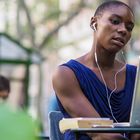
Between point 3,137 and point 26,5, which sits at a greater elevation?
point 26,5

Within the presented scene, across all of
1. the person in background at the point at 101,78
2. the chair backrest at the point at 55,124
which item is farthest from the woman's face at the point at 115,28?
the chair backrest at the point at 55,124

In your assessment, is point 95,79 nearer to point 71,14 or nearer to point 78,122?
point 78,122

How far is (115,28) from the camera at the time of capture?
3.31 meters

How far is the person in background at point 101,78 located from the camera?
127 inches

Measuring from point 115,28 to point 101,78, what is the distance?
0.93 feet

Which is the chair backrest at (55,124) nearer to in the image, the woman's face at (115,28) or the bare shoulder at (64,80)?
the bare shoulder at (64,80)

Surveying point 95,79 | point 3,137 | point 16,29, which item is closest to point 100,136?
point 95,79

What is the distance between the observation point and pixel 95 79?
3.33 metres

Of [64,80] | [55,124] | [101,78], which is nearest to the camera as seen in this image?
[64,80]

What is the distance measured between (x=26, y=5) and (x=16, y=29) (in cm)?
271

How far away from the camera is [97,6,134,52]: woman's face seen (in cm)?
330

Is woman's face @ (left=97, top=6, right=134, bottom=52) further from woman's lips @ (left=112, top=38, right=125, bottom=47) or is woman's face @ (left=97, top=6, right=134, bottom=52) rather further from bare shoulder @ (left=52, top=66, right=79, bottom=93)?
bare shoulder @ (left=52, top=66, right=79, bottom=93)

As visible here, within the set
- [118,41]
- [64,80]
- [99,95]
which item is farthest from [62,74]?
[118,41]

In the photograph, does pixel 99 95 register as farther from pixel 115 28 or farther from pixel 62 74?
pixel 115 28
